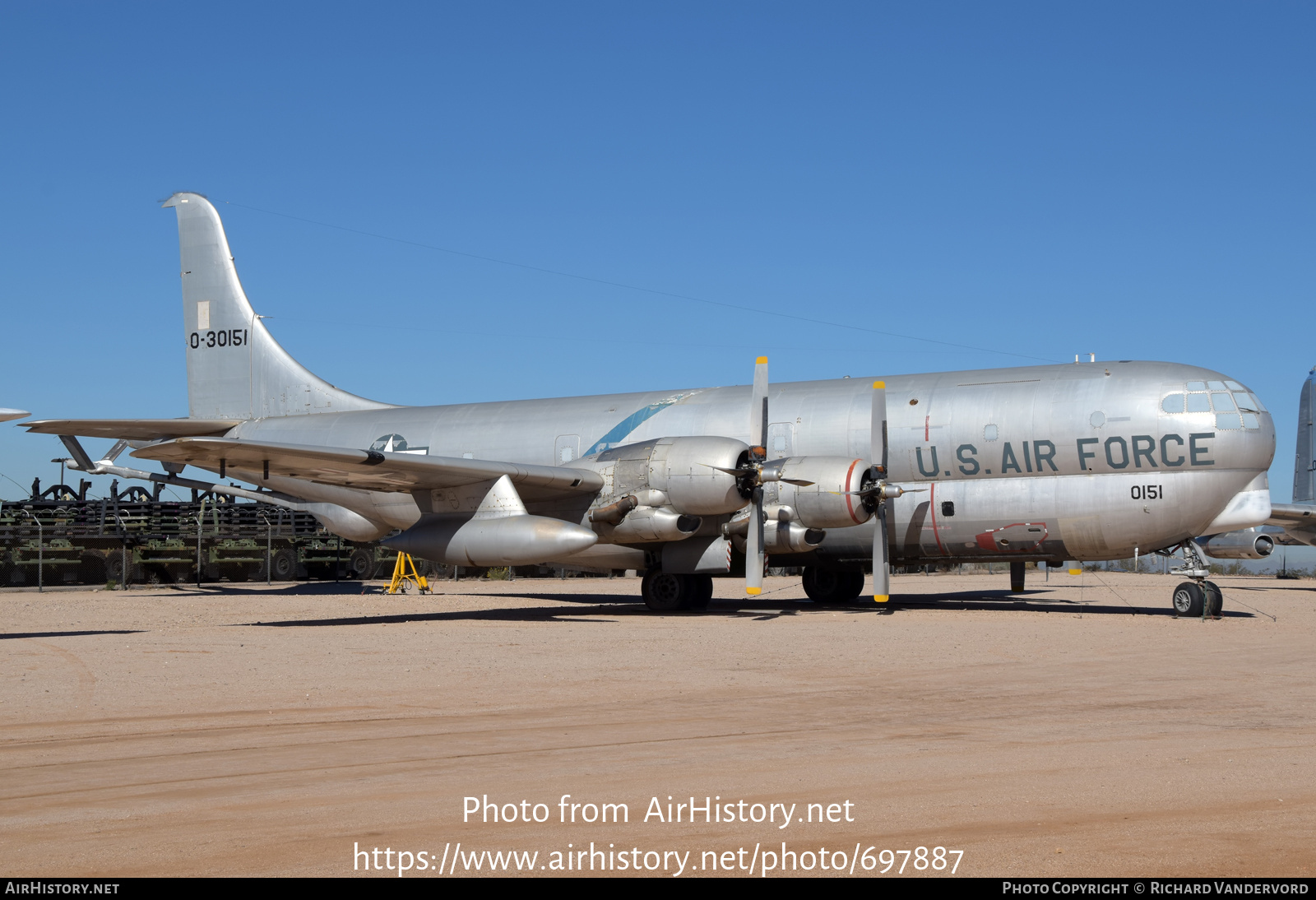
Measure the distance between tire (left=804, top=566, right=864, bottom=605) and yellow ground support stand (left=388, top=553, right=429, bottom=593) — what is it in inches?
416

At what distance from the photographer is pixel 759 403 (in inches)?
814

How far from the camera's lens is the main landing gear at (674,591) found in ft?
71.9

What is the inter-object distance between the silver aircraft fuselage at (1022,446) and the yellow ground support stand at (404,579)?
876cm

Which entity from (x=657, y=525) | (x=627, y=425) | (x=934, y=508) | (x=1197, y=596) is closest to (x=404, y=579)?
(x=627, y=425)

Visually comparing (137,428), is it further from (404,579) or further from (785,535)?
(785,535)

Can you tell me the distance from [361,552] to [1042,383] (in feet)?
80.3

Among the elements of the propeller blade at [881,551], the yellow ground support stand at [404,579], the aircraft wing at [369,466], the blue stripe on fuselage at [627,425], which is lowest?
the yellow ground support stand at [404,579]

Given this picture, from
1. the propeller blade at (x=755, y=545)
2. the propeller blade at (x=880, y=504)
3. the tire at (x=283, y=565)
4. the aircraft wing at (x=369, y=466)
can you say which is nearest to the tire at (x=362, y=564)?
the tire at (x=283, y=565)

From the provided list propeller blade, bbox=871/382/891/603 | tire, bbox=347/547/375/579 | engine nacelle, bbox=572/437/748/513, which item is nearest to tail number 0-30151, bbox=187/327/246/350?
tire, bbox=347/547/375/579

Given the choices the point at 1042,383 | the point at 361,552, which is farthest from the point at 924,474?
the point at 361,552

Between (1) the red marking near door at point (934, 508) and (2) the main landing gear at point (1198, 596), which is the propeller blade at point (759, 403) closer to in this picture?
(1) the red marking near door at point (934, 508)

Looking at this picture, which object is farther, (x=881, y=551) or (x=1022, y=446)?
(x=881, y=551)

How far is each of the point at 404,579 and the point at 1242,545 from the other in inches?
1147

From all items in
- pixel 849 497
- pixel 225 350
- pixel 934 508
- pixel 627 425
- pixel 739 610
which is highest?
pixel 225 350
